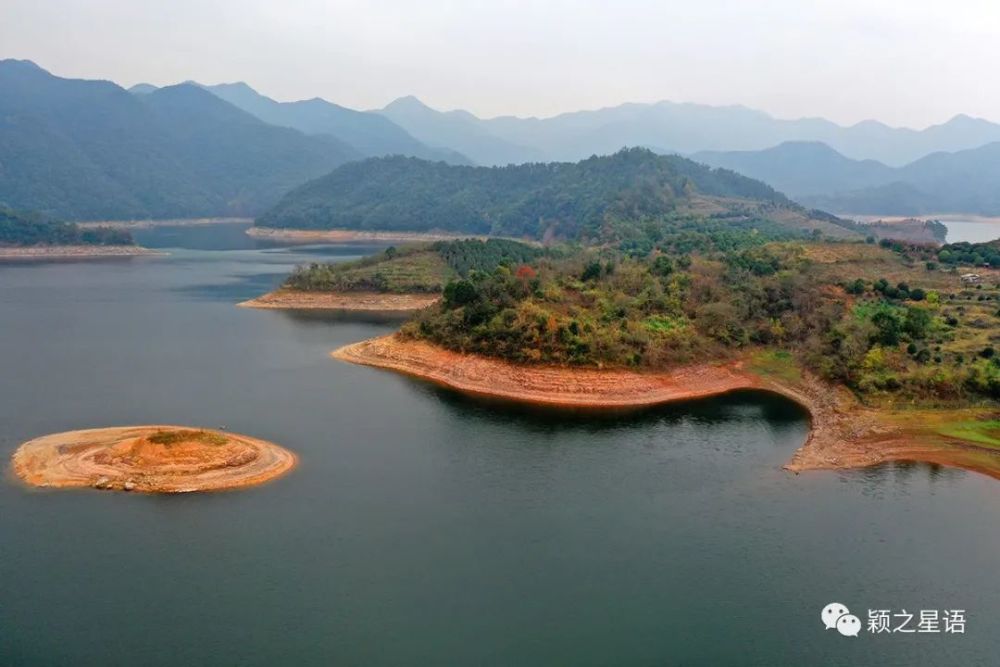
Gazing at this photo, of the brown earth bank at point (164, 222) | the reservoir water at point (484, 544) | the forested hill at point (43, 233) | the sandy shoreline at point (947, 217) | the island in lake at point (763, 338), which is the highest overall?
the sandy shoreline at point (947, 217)

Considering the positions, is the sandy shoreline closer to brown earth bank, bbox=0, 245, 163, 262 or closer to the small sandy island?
brown earth bank, bbox=0, 245, 163, 262

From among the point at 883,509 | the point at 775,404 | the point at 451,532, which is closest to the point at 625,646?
the point at 451,532

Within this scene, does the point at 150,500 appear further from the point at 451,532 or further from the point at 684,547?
the point at 684,547

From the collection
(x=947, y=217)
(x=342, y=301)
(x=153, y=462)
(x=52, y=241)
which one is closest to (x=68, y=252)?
(x=52, y=241)

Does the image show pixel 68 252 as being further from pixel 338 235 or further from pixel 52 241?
pixel 338 235

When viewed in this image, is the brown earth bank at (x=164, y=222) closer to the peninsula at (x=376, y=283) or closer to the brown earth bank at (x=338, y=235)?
the brown earth bank at (x=338, y=235)

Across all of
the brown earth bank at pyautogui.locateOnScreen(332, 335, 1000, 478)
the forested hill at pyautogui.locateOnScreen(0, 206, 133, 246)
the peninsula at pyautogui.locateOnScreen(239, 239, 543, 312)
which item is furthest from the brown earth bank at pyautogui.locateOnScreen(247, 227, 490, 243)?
the brown earth bank at pyautogui.locateOnScreen(332, 335, 1000, 478)

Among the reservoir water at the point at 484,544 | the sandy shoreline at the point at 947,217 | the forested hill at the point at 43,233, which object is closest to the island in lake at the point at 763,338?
the reservoir water at the point at 484,544
